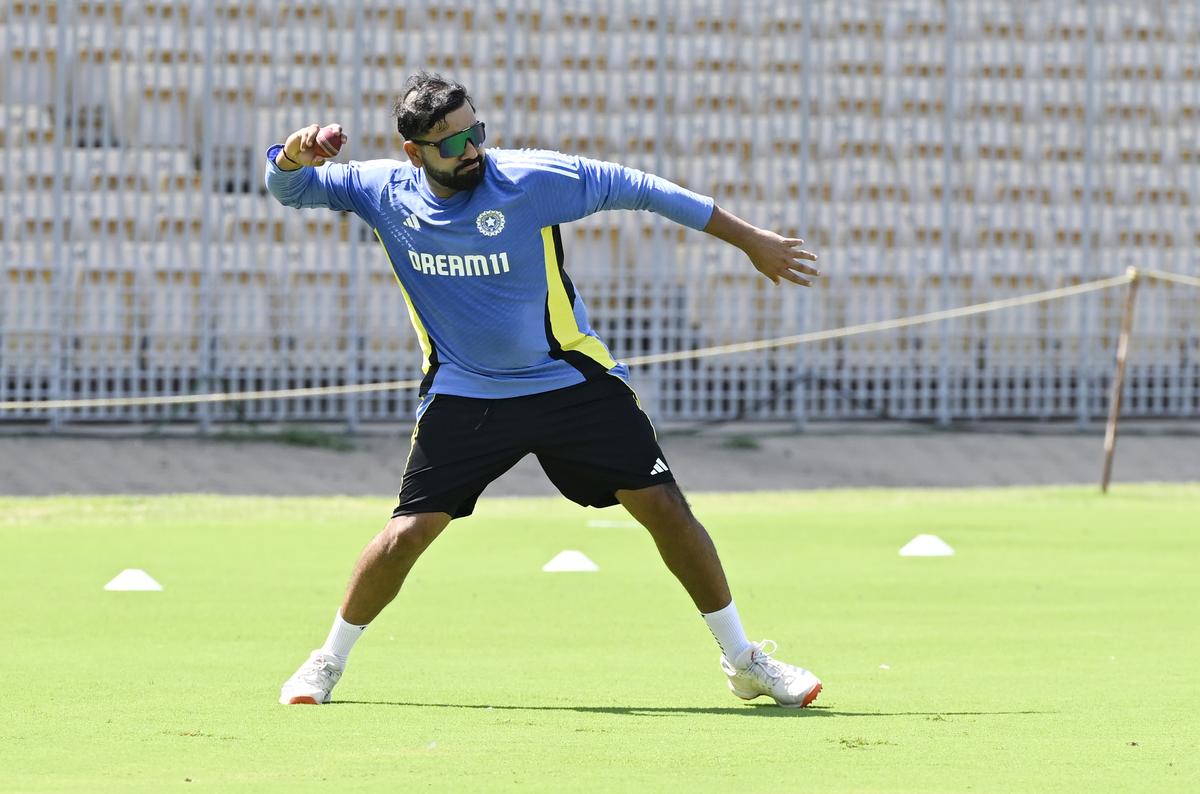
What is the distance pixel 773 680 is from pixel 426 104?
6.91 feet

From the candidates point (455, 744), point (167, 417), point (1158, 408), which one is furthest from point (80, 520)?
point (1158, 408)

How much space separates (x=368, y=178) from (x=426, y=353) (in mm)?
603

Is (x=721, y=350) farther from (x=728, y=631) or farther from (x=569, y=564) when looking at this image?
(x=728, y=631)

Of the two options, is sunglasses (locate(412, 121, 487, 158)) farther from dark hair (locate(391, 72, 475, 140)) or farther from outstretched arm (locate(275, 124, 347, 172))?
outstretched arm (locate(275, 124, 347, 172))

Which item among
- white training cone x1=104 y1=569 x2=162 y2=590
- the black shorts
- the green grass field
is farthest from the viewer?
white training cone x1=104 y1=569 x2=162 y2=590

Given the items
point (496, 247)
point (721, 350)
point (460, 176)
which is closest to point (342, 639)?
point (496, 247)

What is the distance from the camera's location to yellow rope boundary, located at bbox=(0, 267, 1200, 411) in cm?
1869

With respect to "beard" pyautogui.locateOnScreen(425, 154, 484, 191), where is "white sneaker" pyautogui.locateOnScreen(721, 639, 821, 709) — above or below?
below

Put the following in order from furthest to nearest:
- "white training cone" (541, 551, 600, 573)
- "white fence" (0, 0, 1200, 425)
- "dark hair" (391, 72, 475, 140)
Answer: "white fence" (0, 0, 1200, 425), "white training cone" (541, 551, 600, 573), "dark hair" (391, 72, 475, 140)

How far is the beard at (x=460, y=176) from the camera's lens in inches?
263

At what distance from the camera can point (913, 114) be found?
70.6 ft

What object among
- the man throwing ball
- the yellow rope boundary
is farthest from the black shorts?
the yellow rope boundary

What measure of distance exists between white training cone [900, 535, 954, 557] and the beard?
644 cm

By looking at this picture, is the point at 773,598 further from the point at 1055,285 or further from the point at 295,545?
the point at 1055,285
